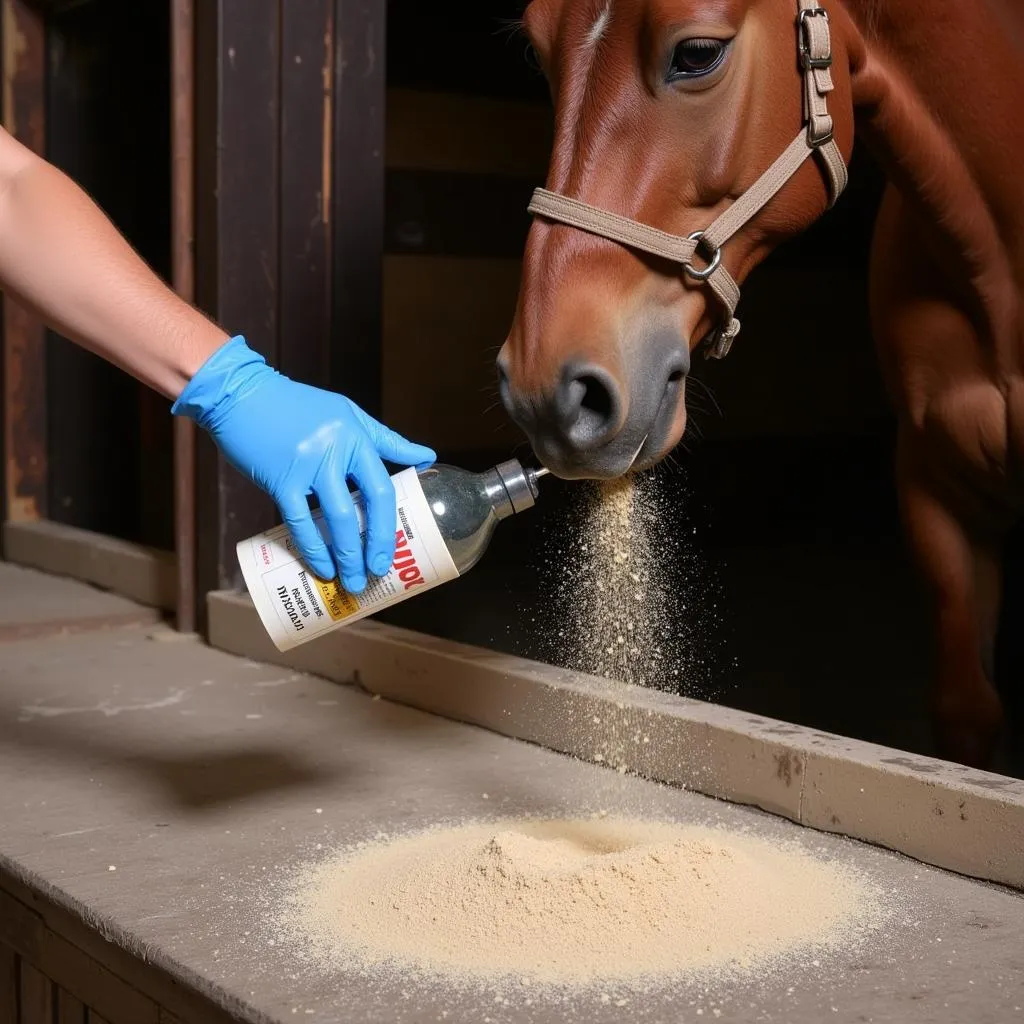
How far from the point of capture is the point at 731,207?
4.60 ft

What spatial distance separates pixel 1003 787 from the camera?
4.34 feet

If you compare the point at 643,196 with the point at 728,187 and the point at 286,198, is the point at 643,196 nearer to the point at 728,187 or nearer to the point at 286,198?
the point at 728,187

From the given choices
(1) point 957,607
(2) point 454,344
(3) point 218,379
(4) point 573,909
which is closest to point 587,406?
(3) point 218,379

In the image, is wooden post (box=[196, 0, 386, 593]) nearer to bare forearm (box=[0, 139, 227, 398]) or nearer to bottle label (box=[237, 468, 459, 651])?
bare forearm (box=[0, 139, 227, 398])

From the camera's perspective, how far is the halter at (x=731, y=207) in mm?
1322

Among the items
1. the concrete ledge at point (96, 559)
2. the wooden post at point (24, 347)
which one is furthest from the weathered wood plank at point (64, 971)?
the wooden post at point (24, 347)

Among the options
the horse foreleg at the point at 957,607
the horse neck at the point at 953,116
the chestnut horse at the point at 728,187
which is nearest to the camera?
the chestnut horse at the point at 728,187

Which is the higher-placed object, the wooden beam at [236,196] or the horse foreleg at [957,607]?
the wooden beam at [236,196]

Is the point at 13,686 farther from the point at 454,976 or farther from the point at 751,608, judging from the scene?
the point at 751,608

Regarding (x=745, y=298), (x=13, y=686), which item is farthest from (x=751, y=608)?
(x=13, y=686)

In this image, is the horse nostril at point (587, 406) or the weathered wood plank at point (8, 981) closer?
the horse nostril at point (587, 406)

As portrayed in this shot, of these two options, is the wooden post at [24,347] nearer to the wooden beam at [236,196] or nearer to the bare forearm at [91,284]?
the wooden beam at [236,196]

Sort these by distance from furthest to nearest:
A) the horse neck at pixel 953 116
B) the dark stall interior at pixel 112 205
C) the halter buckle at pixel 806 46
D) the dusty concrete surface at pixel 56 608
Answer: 1. the dark stall interior at pixel 112 205
2. the dusty concrete surface at pixel 56 608
3. the horse neck at pixel 953 116
4. the halter buckle at pixel 806 46

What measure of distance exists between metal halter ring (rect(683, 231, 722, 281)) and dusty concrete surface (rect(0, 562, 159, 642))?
1496mm
